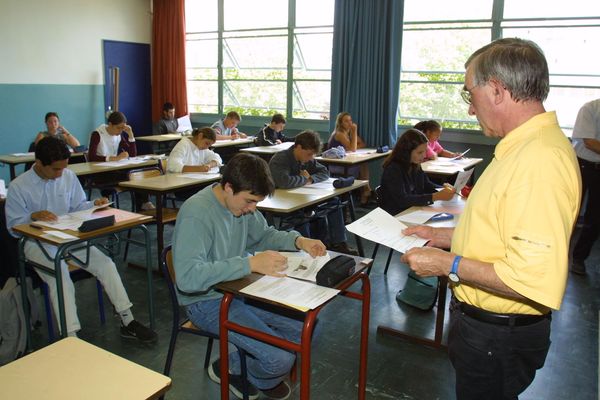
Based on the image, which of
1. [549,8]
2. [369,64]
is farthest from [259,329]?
[549,8]

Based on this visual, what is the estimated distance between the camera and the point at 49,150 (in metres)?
2.68

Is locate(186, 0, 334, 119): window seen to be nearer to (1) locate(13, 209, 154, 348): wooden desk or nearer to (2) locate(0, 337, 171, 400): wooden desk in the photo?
(1) locate(13, 209, 154, 348): wooden desk

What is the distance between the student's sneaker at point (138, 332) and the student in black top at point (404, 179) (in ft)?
5.61

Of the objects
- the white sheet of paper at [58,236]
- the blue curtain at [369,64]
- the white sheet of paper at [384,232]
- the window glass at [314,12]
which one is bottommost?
the white sheet of paper at [58,236]

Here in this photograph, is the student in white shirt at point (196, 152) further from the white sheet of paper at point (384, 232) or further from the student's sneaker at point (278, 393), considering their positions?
the white sheet of paper at point (384, 232)

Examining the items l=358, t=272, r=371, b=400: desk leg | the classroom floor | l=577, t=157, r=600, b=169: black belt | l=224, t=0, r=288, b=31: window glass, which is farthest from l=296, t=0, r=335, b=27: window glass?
l=358, t=272, r=371, b=400: desk leg

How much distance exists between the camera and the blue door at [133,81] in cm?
803

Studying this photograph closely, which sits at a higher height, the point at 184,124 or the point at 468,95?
the point at 468,95

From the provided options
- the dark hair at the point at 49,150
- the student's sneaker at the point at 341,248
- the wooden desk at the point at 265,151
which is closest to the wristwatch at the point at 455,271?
the dark hair at the point at 49,150

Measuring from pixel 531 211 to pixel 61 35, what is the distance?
7.75 m

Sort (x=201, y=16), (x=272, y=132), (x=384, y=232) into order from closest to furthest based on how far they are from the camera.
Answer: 1. (x=384, y=232)
2. (x=272, y=132)
3. (x=201, y=16)

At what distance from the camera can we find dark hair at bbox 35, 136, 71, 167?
8.75ft

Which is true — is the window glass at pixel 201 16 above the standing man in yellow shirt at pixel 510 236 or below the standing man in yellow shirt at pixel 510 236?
above

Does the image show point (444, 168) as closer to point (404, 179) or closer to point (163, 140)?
point (404, 179)
